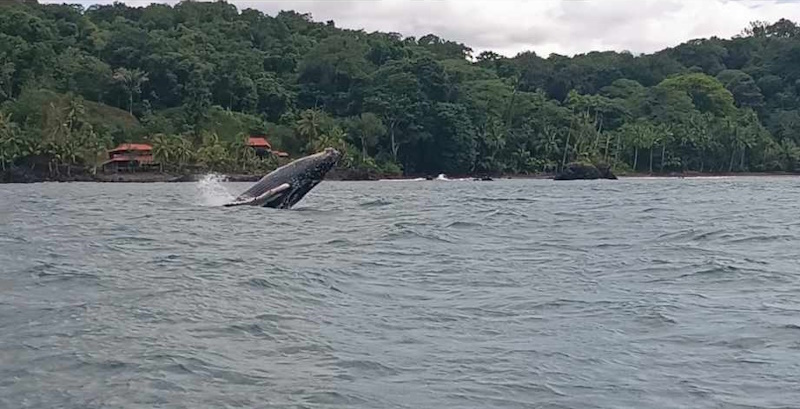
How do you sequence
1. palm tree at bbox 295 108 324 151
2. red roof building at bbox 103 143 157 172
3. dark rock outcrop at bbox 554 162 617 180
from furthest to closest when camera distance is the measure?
1. palm tree at bbox 295 108 324 151
2. dark rock outcrop at bbox 554 162 617 180
3. red roof building at bbox 103 143 157 172

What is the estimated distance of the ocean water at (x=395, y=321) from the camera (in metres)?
9.82

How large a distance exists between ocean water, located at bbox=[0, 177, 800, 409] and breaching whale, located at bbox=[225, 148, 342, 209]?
490 cm

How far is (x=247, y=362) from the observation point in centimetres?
1078

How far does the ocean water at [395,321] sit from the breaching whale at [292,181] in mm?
4897

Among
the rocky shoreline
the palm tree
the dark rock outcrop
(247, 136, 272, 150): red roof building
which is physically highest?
the palm tree

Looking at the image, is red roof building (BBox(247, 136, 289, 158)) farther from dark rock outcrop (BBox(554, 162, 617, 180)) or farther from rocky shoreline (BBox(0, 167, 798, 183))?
dark rock outcrop (BBox(554, 162, 617, 180))

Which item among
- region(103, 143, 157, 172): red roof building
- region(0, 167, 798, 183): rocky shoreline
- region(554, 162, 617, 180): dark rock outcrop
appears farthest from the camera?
region(554, 162, 617, 180): dark rock outcrop

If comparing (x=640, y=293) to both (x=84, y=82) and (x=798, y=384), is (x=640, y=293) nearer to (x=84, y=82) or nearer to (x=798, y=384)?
(x=798, y=384)

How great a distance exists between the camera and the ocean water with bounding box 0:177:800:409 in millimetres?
9820

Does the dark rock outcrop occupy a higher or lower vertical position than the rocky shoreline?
higher

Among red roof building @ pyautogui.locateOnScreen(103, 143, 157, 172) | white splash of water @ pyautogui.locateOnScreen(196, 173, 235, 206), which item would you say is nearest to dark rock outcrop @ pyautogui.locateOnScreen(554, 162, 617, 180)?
red roof building @ pyautogui.locateOnScreen(103, 143, 157, 172)

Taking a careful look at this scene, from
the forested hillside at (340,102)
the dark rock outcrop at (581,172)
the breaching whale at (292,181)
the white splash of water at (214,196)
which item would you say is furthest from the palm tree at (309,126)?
the breaching whale at (292,181)

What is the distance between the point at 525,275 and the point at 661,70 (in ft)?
539

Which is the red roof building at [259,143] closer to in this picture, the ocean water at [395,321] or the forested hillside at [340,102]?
the forested hillside at [340,102]
